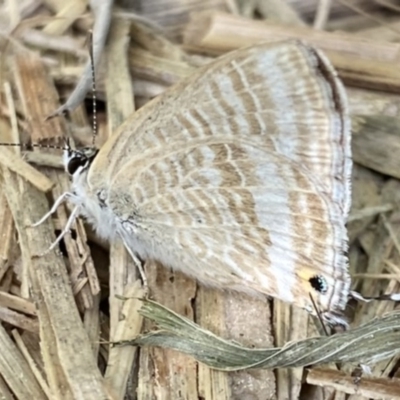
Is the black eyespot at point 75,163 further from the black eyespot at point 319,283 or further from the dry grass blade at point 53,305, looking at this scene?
the black eyespot at point 319,283

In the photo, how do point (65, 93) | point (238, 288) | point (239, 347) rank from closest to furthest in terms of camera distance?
1. point (239, 347)
2. point (238, 288)
3. point (65, 93)

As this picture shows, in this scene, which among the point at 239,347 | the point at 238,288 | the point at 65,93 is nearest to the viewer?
the point at 239,347

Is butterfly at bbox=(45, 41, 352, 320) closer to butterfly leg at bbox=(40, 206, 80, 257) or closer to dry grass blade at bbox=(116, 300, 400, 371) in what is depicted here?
dry grass blade at bbox=(116, 300, 400, 371)

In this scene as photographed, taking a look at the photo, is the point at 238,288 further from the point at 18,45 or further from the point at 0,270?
the point at 18,45

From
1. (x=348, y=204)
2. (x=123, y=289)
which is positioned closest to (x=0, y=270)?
(x=123, y=289)

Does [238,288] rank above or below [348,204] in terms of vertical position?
below

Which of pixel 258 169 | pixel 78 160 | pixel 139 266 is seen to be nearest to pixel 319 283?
pixel 258 169

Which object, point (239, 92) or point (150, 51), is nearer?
point (239, 92)
